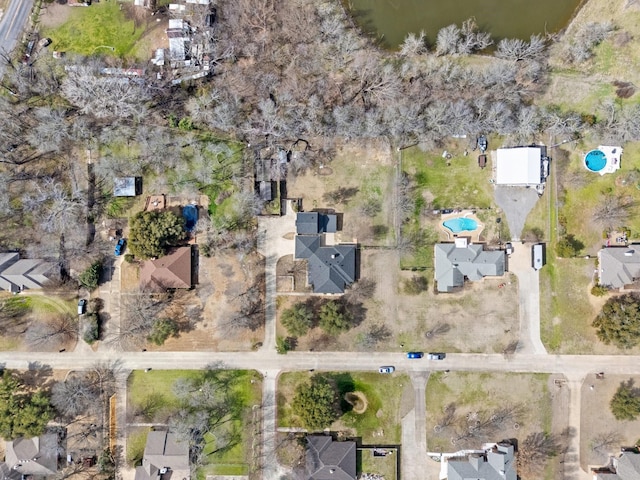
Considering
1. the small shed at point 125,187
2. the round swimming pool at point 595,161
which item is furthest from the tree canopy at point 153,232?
A: the round swimming pool at point 595,161

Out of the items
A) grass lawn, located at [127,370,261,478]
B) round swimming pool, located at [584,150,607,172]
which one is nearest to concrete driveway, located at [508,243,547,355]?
round swimming pool, located at [584,150,607,172]

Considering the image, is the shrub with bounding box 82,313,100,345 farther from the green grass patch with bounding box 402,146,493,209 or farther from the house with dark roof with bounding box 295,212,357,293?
the green grass patch with bounding box 402,146,493,209

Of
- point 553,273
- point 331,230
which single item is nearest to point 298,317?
point 331,230

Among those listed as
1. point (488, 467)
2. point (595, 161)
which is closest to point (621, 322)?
point (595, 161)

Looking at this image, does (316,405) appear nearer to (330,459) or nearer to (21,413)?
(330,459)

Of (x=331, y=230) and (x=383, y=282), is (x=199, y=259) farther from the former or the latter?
(x=383, y=282)
